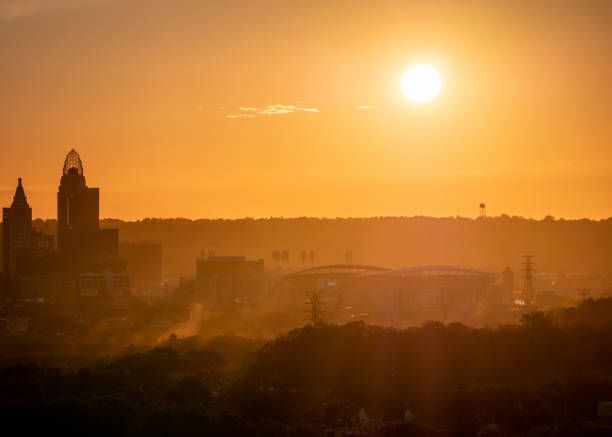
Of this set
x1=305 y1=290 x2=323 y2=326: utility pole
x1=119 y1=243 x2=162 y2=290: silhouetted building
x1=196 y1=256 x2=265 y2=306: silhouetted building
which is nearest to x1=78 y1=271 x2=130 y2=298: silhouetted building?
x1=196 y1=256 x2=265 y2=306: silhouetted building

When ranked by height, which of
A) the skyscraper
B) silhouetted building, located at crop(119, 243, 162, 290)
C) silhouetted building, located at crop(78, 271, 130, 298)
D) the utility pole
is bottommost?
the utility pole

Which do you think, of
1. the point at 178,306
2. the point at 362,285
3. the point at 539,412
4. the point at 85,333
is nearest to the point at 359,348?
the point at 539,412

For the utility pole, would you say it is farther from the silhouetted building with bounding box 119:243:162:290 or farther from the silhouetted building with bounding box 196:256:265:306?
the silhouetted building with bounding box 119:243:162:290

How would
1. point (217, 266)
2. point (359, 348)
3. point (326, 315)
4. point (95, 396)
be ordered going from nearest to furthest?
point (95, 396)
point (359, 348)
point (326, 315)
point (217, 266)

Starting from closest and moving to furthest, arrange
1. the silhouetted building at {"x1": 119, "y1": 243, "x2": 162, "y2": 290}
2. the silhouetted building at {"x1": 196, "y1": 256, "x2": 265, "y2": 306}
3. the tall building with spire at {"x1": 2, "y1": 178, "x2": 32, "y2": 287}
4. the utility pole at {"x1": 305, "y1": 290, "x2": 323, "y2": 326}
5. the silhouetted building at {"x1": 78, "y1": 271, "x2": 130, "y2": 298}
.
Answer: the utility pole at {"x1": 305, "y1": 290, "x2": 323, "y2": 326}, the silhouetted building at {"x1": 78, "y1": 271, "x2": 130, "y2": 298}, the silhouetted building at {"x1": 196, "y1": 256, "x2": 265, "y2": 306}, the tall building with spire at {"x1": 2, "y1": 178, "x2": 32, "y2": 287}, the silhouetted building at {"x1": 119, "y1": 243, "x2": 162, "y2": 290}

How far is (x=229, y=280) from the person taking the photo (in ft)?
435

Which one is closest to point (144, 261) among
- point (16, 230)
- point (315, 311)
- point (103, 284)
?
point (16, 230)

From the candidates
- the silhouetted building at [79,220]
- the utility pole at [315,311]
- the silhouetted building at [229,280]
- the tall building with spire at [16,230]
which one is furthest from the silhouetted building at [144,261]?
the utility pole at [315,311]

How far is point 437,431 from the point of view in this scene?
124 ft

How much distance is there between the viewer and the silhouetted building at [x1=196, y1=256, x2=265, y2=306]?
4879 inches

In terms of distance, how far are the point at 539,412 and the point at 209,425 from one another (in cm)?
908

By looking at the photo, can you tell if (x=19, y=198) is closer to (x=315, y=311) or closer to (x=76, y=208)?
(x=76, y=208)

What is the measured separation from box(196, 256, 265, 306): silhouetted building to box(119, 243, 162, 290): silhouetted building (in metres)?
9.60

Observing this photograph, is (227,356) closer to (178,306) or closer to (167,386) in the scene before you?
(167,386)
